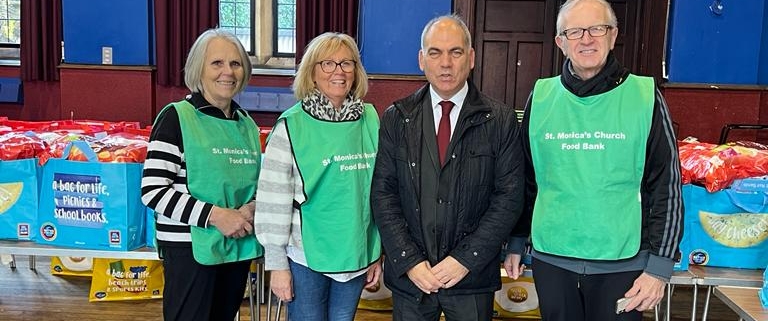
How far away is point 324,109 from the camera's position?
1.78 metres

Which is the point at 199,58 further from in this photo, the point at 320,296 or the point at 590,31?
the point at 590,31

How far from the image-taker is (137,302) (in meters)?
3.37

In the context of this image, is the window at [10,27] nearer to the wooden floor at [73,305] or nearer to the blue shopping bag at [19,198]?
the wooden floor at [73,305]

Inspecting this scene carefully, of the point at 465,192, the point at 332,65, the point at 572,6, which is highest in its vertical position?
the point at 572,6

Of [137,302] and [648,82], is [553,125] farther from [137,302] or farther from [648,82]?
[137,302]

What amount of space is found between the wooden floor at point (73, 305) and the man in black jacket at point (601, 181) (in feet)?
5.59

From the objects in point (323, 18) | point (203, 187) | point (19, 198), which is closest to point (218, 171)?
point (203, 187)

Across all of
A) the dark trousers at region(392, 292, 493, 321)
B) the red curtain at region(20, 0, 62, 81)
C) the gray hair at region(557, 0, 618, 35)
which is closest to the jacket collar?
the gray hair at region(557, 0, 618, 35)

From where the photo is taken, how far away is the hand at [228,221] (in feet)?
5.90

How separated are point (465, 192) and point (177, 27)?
207 inches

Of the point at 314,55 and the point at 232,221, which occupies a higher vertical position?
the point at 314,55

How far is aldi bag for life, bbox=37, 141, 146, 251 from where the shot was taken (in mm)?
2203

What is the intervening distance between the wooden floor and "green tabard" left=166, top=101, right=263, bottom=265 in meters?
1.41

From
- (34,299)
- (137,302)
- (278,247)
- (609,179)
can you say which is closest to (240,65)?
(278,247)
